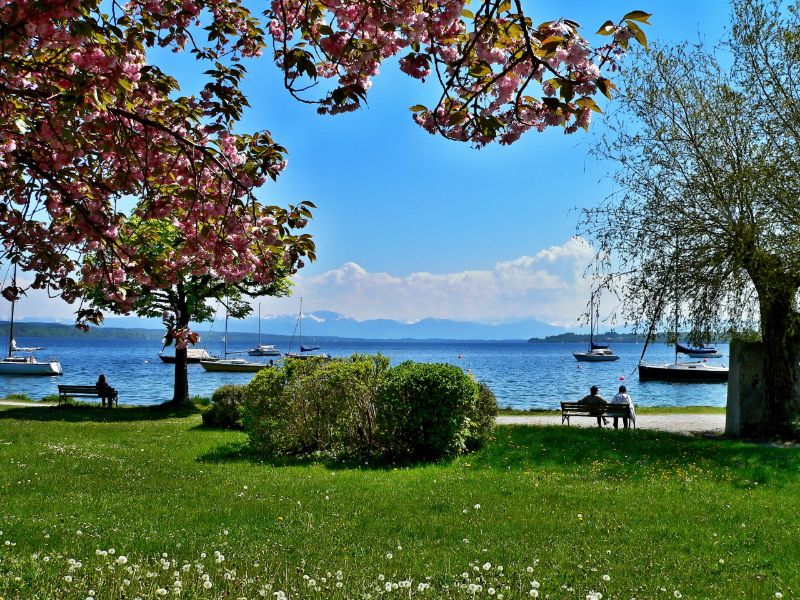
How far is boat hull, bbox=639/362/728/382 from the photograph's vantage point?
206 ft

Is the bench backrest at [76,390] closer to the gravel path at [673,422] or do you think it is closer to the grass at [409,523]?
the grass at [409,523]

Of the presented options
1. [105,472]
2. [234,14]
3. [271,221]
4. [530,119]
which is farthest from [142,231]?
[105,472]

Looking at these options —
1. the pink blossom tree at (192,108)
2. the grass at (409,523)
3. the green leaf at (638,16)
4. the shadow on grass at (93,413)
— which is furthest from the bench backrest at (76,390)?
the green leaf at (638,16)

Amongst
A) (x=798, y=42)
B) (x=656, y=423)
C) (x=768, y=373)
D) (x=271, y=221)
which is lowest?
(x=656, y=423)

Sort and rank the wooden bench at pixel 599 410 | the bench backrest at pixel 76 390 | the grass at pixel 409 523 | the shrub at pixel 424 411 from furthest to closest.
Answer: the bench backrest at pixel 76 390 → the wooden bench at pixel 599 410 → the shrub at pixel 424 411 → the grass at pixel 409 523

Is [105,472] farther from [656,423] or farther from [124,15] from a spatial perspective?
[656,423]

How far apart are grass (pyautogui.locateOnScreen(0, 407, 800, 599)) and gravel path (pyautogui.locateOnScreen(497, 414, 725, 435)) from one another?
5.61 metres

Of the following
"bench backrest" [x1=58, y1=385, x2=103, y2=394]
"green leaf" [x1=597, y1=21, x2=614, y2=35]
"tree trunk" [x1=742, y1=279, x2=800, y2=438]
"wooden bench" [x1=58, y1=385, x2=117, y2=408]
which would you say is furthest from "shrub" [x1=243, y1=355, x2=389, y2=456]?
"bench backrest" [x1=58, y1=385, x2=103, y2=394]

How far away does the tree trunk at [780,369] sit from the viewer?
637 inches

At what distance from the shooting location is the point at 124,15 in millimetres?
6168

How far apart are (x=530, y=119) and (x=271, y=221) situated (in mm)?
2803

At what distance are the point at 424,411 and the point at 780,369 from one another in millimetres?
9923

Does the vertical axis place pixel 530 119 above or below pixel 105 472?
above

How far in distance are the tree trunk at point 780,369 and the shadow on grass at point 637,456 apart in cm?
221
